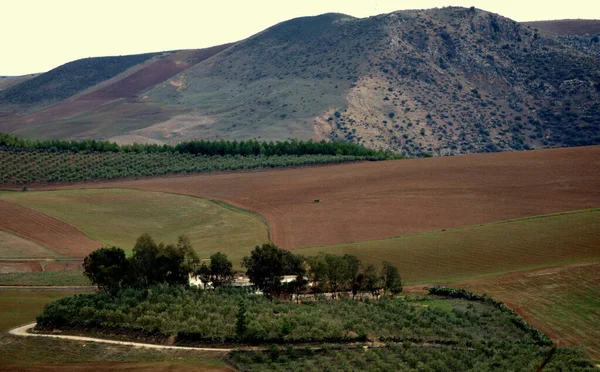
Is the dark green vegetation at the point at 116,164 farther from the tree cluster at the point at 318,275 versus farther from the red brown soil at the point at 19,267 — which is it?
the tree cluster at the point at 318,275

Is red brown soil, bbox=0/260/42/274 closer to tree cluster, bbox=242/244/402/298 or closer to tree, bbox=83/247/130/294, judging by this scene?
tree, bbox=83/247/130/294

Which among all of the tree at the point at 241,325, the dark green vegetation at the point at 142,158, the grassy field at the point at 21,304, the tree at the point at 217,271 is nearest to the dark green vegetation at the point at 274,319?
the tree at the point at 241,325

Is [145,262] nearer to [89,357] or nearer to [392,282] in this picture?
[89,357]

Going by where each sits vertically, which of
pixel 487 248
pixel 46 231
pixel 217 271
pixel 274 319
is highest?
pixel 46 231

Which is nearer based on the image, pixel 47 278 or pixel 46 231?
pixel 47 278

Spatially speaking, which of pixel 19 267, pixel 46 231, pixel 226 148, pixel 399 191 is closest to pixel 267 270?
pixel 19 267
